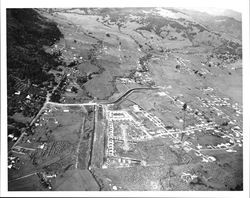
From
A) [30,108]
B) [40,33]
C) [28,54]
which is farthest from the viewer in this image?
[40,33]

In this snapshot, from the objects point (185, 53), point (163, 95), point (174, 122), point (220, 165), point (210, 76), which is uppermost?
point (185, 53)

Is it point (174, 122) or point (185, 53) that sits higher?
point (185, 53)

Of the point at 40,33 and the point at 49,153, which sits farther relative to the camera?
the point at 40,33

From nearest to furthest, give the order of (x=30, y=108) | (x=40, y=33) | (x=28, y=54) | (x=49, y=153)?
(x=49, y=153) → (x=30, y=108) → (x=28, y=54) → (x=40, y=33)

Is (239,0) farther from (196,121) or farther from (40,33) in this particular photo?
(40,33)

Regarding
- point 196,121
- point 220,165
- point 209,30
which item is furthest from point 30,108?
point 209,30

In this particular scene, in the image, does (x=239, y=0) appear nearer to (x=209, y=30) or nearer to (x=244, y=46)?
(x=244, y=46)
